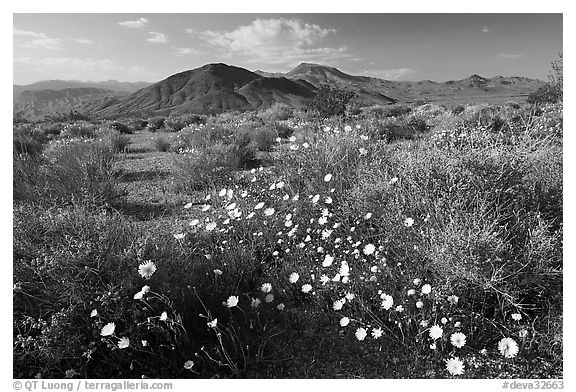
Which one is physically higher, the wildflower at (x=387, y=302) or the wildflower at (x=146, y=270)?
the wildflower at (x=146, y=270)

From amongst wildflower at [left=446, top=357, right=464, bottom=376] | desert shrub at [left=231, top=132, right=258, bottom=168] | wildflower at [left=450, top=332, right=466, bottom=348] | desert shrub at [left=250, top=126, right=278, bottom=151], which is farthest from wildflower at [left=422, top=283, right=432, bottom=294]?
→ desert shrub at [left=250, top=126, right=278, bottom=151]

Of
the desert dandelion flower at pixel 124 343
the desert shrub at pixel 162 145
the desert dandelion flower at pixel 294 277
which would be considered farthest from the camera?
the desert shrub at pixel 162 145

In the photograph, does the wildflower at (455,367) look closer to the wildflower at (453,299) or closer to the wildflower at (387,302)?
the wildflower at (453,299)

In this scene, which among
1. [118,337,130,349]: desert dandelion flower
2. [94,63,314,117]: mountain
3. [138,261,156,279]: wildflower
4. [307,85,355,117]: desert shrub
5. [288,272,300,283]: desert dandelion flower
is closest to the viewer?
[118,337,130,349]: desert dandelion flower

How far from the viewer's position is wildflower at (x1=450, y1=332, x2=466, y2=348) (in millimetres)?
2043

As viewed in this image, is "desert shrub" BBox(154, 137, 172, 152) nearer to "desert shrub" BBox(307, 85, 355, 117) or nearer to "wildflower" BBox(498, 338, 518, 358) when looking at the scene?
"desert shrub" BBox(307, 85, 355, 117)

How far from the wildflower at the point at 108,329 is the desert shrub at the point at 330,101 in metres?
10.0

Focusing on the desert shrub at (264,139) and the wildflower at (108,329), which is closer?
the wildflower at (108,329)

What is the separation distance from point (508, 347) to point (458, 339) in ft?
0.88

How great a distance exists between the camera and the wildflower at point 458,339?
6.70 feet

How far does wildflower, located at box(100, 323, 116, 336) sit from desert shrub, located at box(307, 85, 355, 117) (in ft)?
33.0

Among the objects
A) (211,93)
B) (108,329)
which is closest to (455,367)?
(108,329)

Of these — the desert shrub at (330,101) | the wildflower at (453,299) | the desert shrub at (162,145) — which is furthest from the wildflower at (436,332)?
the desert shrub at (330,101)

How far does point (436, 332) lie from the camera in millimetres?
2094
